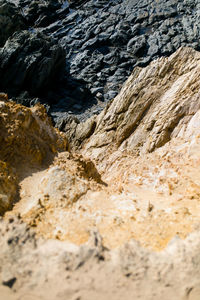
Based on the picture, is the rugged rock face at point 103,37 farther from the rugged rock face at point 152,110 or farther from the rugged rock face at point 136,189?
the rugged rock face at point 136,189

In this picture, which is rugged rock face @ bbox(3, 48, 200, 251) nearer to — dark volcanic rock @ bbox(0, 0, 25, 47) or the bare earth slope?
the bare earth slope

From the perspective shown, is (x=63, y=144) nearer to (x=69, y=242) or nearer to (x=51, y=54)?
(x=69, y=242)

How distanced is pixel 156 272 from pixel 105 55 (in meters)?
42.4

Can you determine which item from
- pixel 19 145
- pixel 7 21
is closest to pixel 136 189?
pixel 19 145

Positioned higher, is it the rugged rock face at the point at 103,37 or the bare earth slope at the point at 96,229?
the rugged rock face at the point at 103,37

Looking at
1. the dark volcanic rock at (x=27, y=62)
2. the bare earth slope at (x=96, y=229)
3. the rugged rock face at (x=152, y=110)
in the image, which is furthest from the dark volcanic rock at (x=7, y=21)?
the bare earth slope at (x=96, y=229)

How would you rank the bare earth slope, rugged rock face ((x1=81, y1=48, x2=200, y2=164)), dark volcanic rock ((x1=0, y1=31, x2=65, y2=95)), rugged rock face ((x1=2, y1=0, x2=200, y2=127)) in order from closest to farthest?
the bare earth slope < rugged rock face ((x1=81, y1=48, x2=200, y2=164)) < dark volcanic rock ((x1=0, y1=31, x2=65, y2=95)) < rugged rock face ((x1=2, y1=0, x2=200, y2=127))

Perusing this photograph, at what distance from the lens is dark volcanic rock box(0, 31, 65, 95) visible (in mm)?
31812

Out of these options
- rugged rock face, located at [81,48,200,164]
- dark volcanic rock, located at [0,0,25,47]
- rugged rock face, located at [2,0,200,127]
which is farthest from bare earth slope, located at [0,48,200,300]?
dark volcanic rock, located at [0,0,25,47]

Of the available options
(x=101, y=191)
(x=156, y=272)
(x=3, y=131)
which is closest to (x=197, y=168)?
(x=101, y=191)

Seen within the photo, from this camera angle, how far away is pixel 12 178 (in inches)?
234

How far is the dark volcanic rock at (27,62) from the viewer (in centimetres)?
3181

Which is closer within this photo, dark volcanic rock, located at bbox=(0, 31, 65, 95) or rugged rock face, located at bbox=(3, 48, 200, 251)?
rugged rock face, located at bbox=(3, 48, 200, 251)

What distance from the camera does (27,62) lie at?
32.1m
